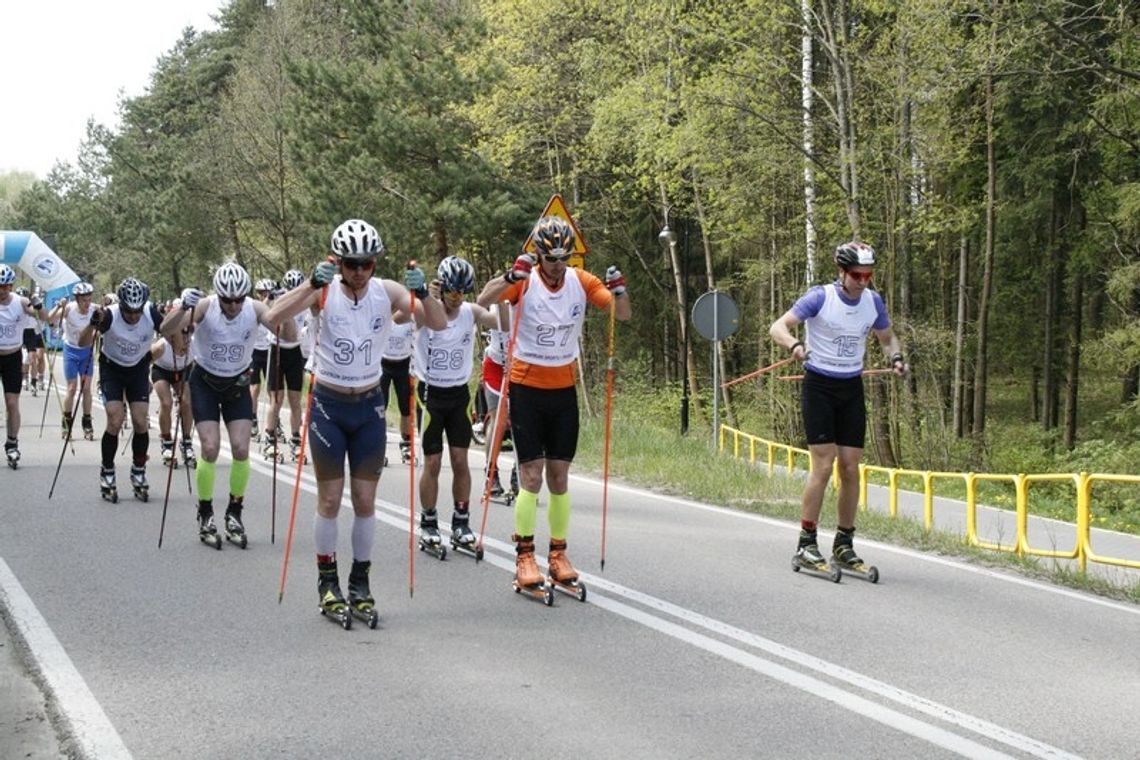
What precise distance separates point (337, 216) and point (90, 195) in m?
45.9

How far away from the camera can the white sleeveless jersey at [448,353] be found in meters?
9.77

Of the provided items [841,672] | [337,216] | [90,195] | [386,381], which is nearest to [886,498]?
[386,381]

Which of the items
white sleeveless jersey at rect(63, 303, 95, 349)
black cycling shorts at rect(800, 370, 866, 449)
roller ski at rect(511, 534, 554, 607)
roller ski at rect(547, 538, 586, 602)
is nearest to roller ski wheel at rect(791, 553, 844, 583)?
black cycling shorts at rect(800, 370, 866, 449)

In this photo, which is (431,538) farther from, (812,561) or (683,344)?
(683,344)

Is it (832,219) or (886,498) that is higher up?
(832,219)

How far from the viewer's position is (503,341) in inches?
462

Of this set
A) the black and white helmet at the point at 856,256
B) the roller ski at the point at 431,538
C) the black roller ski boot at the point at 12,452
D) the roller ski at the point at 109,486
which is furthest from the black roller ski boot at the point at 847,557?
the black roller ski boot at the point at 12,452

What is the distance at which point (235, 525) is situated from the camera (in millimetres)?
9680

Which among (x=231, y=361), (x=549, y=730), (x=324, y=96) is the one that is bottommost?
(x=549, y=730)

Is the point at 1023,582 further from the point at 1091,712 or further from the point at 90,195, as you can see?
the point at 90,195

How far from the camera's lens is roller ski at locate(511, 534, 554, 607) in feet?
25.1

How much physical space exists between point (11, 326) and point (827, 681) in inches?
458

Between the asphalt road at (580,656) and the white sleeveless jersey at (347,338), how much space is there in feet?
4.71

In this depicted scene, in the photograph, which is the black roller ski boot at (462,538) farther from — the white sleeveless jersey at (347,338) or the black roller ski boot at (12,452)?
the black roller ski boot at (12,452)
